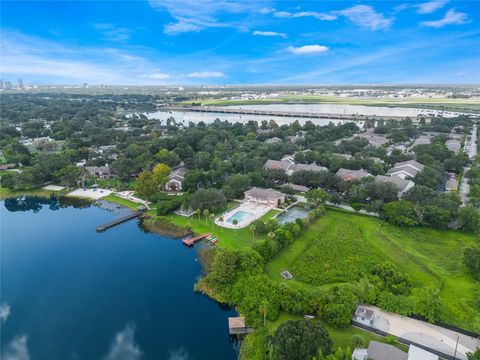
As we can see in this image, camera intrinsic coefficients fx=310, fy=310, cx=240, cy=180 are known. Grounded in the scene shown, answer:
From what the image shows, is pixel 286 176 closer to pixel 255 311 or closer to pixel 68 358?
pixel 255 311

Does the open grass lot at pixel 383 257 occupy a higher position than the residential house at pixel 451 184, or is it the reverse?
the residential house at pixel 451 184

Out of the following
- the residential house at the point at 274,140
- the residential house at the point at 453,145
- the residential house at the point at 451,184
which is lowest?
the residential house at the point at 451,184

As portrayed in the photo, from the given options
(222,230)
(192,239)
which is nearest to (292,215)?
(222,230)

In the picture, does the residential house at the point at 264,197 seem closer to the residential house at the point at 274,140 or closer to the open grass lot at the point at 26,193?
the open grass lot at the point at 26,193

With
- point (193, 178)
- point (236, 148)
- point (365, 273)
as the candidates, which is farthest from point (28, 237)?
point (236, 148)

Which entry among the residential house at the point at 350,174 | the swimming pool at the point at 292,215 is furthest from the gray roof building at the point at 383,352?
the residential house at the point at 350,174

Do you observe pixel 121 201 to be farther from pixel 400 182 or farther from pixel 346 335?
pixel 400 182

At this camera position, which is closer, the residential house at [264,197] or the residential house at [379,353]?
the residential house at [379,353]
